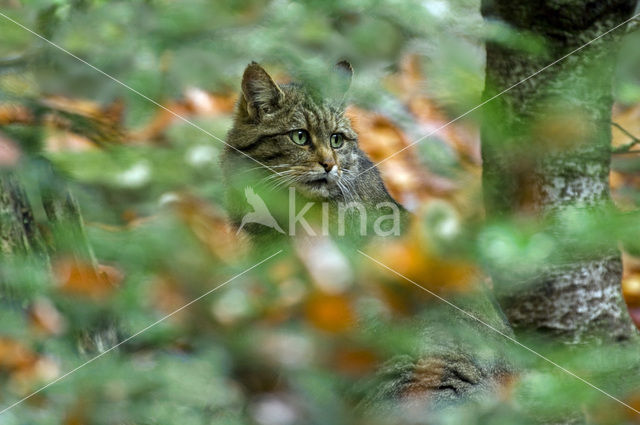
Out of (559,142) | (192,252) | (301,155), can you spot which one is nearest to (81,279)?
(192,252)

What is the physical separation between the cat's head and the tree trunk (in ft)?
1.23

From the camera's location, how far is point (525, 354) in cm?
148

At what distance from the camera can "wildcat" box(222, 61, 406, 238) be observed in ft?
5.48

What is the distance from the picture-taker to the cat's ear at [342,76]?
5.32 feet

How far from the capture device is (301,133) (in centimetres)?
173

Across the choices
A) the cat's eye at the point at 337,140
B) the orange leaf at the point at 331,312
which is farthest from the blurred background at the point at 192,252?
the cat's eye at the point at 337,140

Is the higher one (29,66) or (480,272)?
(29,66)

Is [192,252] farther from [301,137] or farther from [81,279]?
[301,137]

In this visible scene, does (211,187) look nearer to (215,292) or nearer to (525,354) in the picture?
(215,292)

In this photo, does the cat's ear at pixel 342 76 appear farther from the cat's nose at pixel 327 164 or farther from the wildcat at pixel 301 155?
the cat's nose at pixel 327 164

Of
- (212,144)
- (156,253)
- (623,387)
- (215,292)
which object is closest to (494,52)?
(212,144)

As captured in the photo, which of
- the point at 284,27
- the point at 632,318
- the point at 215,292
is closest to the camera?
the point at 215,292

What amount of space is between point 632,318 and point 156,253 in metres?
1.50

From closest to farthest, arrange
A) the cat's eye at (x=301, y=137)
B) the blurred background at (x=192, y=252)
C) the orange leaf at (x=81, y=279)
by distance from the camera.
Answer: the blurred background at (x=192, y=252) → the orange leaf at (x=81, y=279) → the cat's eye at (x=301, y=137)
